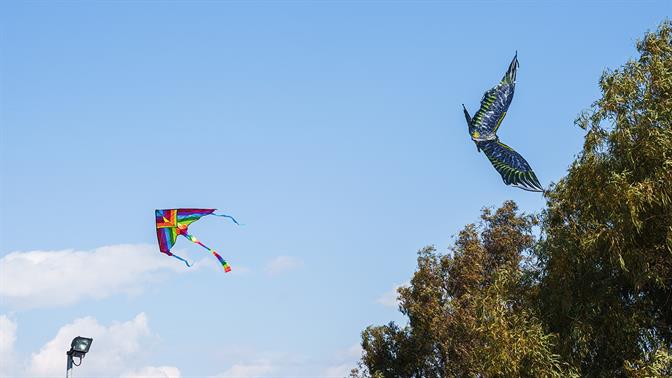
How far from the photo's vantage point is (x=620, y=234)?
59.7 ft

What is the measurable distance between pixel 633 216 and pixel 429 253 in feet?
55.8

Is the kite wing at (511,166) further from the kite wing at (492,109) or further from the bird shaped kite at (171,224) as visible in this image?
the bird shaped kite at (171,224)

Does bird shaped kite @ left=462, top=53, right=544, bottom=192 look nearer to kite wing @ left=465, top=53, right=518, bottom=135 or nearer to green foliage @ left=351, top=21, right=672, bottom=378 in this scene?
kite wing @ left=465, top=53, right=518, bottom=135

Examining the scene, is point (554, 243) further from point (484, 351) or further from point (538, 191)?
point (538, 191)

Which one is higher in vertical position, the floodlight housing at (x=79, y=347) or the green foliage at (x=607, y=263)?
the green foliage at (x=607, y=263)

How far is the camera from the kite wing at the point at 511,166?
2794 cm

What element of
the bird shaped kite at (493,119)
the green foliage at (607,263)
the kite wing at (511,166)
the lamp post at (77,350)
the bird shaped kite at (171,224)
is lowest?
the lamp post at (77,350)

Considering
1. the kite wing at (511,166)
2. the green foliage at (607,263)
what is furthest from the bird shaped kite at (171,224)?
the kite wing at (511,166)

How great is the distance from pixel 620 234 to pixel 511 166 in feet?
34.0

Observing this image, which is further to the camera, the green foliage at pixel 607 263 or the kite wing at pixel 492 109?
the kite wing at pixel 492 109

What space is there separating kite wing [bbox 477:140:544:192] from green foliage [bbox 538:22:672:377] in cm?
727

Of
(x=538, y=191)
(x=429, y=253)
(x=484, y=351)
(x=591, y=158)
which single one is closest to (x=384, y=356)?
(x=429, y=253)

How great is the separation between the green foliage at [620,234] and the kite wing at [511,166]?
23.9 feet

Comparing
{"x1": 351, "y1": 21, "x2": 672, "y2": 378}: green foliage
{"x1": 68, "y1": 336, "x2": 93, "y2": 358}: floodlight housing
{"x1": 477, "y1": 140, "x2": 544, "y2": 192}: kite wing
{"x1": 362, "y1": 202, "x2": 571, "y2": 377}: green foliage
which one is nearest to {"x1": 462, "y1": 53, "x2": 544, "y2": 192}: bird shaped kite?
{"x1": 477, "y1": 140, "x2": 544, "y2": 192}: kite wing
